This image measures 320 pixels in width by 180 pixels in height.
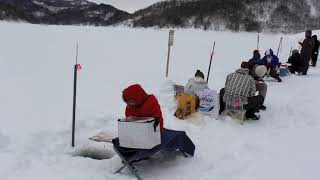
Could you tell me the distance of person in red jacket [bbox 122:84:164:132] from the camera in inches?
241

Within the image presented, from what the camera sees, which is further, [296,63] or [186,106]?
[296,63]

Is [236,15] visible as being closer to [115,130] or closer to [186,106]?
[186,106]

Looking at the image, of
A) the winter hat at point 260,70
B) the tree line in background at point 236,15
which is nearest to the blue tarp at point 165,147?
the winter hat at point 260,70

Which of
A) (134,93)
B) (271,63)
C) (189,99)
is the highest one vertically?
(134,93)

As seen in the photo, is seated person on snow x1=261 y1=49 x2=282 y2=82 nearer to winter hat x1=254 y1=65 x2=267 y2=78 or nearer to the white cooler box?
winter hat x1=254 y1=65 x2=267 y2=78

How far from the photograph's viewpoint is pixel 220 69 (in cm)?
1719

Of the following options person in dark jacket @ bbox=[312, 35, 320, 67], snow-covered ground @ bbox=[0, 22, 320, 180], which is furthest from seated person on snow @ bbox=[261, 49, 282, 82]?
person in dark jacket @ bbox=[312, 35, 320, 67]

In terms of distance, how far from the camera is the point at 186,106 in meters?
9.10

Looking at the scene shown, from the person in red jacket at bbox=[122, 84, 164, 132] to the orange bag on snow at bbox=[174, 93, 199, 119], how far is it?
2743mm

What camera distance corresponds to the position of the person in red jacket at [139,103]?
611 cm

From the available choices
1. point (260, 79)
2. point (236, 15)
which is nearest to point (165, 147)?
point (260, 79)

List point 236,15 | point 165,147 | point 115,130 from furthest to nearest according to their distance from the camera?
point 236,15
point 115,130
point 165,147

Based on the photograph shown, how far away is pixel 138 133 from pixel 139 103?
0.41 m

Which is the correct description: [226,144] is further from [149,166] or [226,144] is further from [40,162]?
[40,162]
